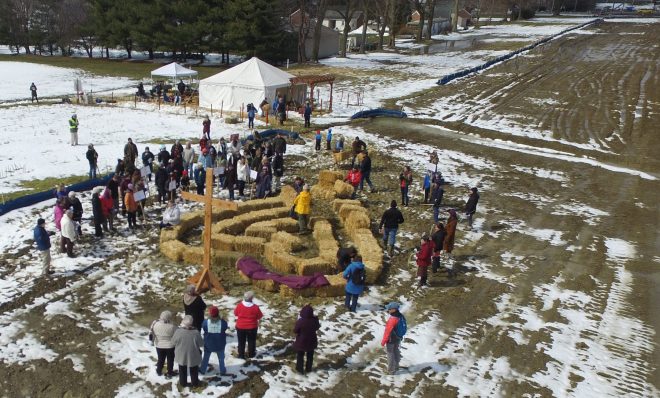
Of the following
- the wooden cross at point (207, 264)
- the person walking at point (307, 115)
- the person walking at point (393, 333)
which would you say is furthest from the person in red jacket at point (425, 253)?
the person walking at point (307, 115)

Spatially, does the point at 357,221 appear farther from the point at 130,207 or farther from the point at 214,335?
the point at 214,335

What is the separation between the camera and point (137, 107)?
33594 millimetres

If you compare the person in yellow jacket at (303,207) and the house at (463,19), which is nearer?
the person in yellow jacket at (303,207)

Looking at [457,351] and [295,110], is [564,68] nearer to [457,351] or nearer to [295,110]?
[295,110]

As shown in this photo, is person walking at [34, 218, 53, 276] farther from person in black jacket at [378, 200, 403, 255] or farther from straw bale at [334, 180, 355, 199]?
straw bale at [334, 180, 355, 199]

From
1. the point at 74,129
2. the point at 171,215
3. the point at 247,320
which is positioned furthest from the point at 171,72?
the point at 247,320

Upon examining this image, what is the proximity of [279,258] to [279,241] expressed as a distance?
1098mm

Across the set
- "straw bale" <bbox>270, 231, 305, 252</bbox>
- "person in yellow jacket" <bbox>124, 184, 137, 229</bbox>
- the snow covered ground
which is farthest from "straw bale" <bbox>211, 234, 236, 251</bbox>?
the snow covered ground

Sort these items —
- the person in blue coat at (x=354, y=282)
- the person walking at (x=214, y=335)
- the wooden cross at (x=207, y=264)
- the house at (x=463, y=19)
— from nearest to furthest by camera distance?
the person walking at (x=214, y=335)
the person in blue coat at (x=354, y=282)
the wooden cross at (x=207, y=264)
the house at (x=463, y=19)

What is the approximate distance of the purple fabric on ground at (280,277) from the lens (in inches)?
479

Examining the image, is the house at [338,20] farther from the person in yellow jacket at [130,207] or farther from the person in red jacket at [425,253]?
the person in red jacket at [425,253]

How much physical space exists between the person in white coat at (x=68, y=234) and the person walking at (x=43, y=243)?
72cm

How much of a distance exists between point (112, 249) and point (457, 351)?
363 inches

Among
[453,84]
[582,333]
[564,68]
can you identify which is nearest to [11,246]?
[582,333]
